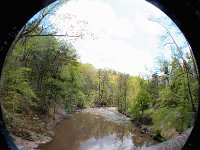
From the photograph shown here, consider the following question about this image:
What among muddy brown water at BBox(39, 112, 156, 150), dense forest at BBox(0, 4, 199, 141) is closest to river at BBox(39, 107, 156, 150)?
muddy brown water at BBox(39, 112, 156, 150)

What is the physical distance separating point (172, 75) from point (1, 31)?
17.1 metres

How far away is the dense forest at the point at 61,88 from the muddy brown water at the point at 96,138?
1.63 metres

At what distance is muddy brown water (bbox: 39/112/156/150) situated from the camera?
20.5m

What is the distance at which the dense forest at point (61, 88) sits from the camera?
15.0m

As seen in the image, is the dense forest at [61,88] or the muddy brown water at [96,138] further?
the muddy brown water at [96,138]

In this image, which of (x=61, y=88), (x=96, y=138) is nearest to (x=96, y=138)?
(x=96, y=138)

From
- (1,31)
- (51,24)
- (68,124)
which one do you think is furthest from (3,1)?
(68,124)

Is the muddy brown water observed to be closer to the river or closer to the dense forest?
the river

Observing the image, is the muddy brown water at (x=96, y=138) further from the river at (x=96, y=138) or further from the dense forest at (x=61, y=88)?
the dense forest at (x=61, y=88)

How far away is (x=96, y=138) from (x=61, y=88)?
6402 millimetres

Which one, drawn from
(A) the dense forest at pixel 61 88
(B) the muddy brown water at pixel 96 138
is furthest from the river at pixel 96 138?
(A) the dense forest at pixel 61 88

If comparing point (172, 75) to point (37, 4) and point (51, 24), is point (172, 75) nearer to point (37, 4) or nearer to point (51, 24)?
point (51, 24)

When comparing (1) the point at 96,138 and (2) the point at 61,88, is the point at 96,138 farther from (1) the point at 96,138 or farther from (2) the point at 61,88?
(2) the point at 61,88

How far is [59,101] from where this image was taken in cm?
2869
